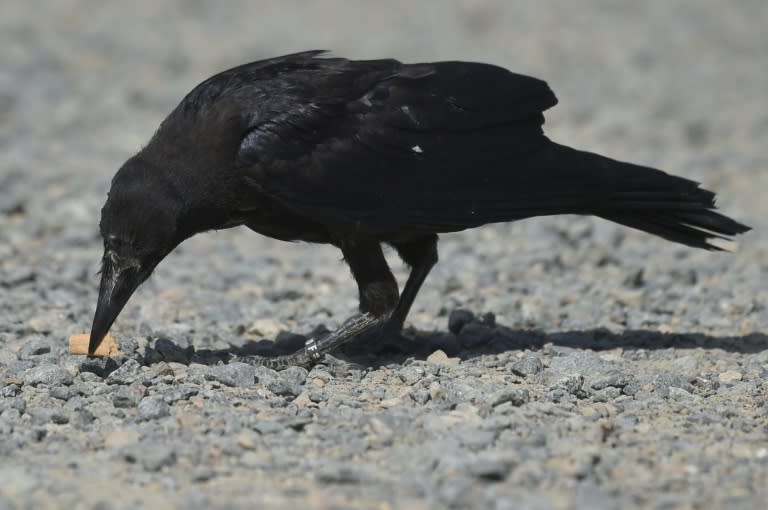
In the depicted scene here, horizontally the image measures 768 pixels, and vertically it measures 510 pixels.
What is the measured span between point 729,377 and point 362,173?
2580 mm

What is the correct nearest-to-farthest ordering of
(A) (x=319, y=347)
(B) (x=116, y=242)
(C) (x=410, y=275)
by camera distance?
(B) (x=116, y=242), (A) (x=319, y=347), (C) (x=410, y=275)

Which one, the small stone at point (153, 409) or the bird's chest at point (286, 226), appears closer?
the small stone at point (153, 409)

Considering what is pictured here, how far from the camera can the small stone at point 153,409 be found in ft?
18.9

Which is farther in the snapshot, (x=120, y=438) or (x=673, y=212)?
(x=673, y=212)

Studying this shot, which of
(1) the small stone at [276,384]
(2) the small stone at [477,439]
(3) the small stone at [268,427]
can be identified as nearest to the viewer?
(2) the small stone at [477,439]

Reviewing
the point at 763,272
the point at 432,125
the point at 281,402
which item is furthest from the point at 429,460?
the point at 763,272

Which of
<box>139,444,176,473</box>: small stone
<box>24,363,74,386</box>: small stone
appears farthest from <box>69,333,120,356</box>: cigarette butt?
<box>139,444,176,473</box>: small stone

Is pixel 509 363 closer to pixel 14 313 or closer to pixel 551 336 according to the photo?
pixel 551 336

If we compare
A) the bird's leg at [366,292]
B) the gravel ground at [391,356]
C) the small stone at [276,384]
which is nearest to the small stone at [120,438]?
the gravel ground at [391,356]

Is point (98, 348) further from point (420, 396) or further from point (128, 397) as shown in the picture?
point (420, 396)

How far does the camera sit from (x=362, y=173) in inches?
281

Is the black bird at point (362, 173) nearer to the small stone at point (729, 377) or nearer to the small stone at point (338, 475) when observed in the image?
the small stone at point (729, 377)

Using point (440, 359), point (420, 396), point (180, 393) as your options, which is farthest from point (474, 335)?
point (180, 393)

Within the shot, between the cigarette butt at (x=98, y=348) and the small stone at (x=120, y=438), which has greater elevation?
the cigarette butt at (x=98, y=348)
